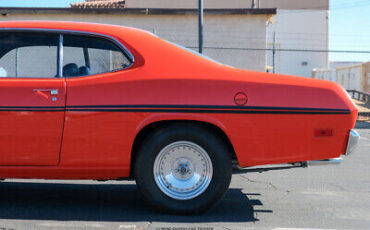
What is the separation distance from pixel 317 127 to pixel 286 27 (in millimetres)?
36836

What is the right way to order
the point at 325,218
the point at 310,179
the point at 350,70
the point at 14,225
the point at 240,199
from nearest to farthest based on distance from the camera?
the point at 14,225 → the point at 325,218 → the point at 240,199 → the point at 310,179 → the point at 350,70

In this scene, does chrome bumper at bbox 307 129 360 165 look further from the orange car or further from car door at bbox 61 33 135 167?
car door at bbox 61 33 135 167

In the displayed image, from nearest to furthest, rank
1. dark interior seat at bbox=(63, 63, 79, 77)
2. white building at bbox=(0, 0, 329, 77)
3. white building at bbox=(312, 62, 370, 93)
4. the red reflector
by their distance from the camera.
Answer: the red reflector → dark interior seat at bbox=(63, 63, 79, 77) → white building at bbox=(0, 0, 329, 77) → white building at bbox=(312, 62, 370, 93)

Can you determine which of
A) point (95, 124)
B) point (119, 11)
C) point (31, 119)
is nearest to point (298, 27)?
point (119, 11)

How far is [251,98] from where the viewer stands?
13.3 ft

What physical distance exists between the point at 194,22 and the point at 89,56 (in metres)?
16.6

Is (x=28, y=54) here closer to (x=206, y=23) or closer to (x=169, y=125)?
(x=169, y=125)

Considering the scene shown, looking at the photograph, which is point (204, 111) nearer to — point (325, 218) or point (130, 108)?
point (130, 108)

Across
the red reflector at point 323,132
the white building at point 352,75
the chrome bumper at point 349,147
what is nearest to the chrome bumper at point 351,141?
the chrome bumper at point 349,147

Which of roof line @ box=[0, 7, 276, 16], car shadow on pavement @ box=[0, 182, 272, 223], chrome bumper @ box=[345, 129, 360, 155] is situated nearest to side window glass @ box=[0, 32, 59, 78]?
car shadow on pavement @ box=[0, 182, 272, 223]

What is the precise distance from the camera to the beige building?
20.1 metres

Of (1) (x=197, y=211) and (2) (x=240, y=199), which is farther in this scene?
(2) (x=240, y=199)

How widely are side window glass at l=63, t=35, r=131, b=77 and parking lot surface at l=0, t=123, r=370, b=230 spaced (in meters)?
1.25

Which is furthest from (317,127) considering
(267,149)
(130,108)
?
(130,108)
